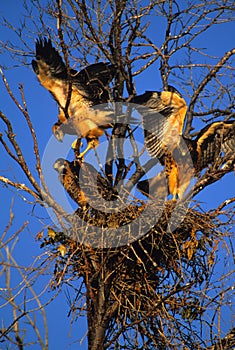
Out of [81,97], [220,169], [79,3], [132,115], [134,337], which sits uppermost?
[81,97]

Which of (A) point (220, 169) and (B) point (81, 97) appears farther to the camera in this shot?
(B) point (81, 97)

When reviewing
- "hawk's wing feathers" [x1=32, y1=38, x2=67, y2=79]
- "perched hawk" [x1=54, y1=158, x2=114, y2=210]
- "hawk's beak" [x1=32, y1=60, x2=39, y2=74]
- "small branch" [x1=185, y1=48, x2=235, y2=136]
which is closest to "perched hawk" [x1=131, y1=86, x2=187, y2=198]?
"small branch" [x1=185, y1=48, x2=235, y2=136]

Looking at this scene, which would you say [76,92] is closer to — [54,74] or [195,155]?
[54,74]

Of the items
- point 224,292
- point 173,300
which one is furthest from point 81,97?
point 224,292

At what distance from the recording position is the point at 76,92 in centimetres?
774

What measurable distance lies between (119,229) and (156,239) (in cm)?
37

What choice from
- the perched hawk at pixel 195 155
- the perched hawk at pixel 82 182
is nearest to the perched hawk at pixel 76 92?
the perched hawk at pixel 82 182

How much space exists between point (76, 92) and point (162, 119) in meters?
1.25

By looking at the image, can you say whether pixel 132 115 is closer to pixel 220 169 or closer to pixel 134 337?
pixel 220 169

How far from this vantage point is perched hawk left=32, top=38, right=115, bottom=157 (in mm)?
7180

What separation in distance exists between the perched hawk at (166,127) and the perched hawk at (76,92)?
1.92 ft

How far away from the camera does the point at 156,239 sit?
560cm

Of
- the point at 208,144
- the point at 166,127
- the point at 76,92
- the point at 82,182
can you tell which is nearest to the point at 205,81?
the point at 208,144

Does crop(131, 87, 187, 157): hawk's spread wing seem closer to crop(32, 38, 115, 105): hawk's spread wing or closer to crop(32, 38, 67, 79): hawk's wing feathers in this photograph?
crop(32, 38, 115, 105): hawk's spread wing
